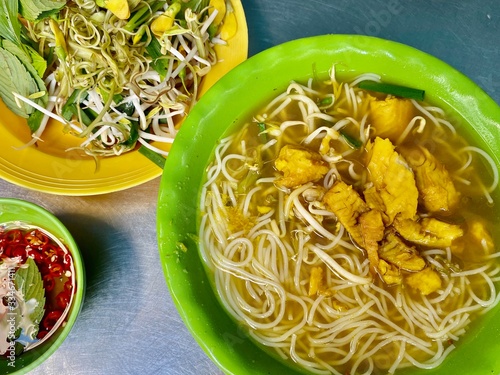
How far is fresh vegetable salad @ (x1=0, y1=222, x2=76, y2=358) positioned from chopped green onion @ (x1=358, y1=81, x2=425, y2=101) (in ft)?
5.24

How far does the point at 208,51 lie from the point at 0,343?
1.71m

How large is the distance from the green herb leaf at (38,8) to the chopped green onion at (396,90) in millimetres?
1534

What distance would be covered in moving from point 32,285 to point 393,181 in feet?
5.66

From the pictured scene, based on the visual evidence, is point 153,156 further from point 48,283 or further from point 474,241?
point 474,241

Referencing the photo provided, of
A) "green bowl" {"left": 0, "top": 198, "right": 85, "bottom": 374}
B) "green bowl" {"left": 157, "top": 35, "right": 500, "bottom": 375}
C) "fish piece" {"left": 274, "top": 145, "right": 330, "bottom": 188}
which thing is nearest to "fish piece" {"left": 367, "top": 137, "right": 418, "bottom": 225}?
"fish piece" {"left": 274, "top": 145, "right": 330, "bottom": 188}

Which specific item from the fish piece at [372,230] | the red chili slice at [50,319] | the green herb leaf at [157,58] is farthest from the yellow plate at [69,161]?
the fish piece at [372,230]

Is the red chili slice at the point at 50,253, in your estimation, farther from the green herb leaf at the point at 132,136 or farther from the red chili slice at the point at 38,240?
the green herb leaf at the point at 132,136

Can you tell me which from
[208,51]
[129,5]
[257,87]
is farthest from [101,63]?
[257,87]

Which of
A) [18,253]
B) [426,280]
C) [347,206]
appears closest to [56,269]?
[18,253]

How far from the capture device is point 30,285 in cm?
222

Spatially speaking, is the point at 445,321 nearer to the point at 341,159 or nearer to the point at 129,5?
the point at 341,159

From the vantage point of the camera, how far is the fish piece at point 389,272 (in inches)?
76.2

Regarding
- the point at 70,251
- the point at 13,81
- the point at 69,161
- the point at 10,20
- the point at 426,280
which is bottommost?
the point at 70,251

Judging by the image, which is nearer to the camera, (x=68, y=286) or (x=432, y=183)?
(x=432, y=183)
